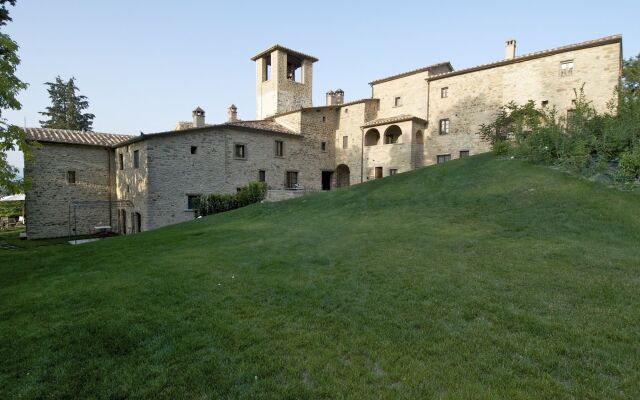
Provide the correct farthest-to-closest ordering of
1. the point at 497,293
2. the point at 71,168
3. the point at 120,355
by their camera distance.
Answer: the point at 71,168 → the point at 497,293 → the point at 120,355

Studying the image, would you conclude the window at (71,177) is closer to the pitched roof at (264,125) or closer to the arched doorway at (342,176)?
the pitched roof at (264,125)

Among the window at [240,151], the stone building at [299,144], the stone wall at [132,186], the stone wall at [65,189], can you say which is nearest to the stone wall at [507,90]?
the stone building at [299,144]

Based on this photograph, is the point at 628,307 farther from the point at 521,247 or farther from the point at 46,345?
the point at 46,345

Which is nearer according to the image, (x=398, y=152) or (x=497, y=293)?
(x=497, y=293)

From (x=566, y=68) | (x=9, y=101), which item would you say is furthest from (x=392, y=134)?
(x=9, y=101)

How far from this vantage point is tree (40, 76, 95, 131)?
143 ft

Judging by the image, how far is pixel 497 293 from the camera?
18.2ft

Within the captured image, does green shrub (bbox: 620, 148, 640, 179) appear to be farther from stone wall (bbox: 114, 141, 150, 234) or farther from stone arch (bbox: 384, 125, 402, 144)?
stone wall (bbox: 114, 141, 150, 234)

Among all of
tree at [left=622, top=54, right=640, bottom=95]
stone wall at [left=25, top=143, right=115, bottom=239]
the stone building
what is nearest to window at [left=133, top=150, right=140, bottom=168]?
the stone building

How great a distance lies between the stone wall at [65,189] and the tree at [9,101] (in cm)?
1567

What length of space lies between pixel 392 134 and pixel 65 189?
2885 cm

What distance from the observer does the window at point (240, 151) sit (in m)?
28.2

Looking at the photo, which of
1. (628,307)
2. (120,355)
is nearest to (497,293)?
(628,307)

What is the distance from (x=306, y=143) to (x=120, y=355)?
29.7 metres
